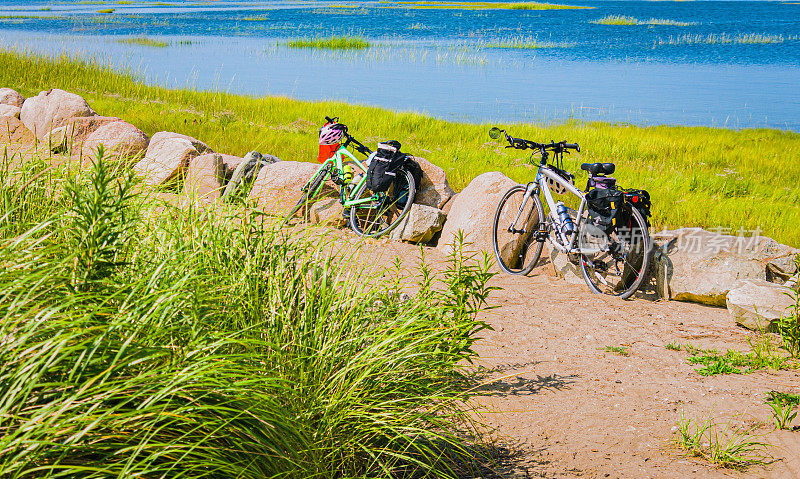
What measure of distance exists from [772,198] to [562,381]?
600 cm

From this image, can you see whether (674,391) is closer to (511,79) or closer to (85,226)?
(85,226)

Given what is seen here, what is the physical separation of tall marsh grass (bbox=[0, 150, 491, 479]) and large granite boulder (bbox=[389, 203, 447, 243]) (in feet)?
12.6

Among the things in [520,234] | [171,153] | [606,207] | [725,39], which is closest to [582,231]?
[606,207]

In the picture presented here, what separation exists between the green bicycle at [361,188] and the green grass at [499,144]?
4.51ft

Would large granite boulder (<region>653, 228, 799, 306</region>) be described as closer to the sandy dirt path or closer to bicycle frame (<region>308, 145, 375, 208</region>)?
the sandy dirt path

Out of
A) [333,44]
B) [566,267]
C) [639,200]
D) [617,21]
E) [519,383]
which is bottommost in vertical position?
[519,383]

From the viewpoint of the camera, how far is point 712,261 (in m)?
5.74

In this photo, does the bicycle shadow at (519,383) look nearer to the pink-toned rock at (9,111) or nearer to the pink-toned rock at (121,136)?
the pink-toned rock at (121,136)

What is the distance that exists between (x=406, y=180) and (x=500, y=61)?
79.0 feet

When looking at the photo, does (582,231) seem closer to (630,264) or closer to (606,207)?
(606,207)

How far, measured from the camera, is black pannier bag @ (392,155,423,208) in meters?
7.45

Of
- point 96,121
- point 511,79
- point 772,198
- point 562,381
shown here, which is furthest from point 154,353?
point 511,79

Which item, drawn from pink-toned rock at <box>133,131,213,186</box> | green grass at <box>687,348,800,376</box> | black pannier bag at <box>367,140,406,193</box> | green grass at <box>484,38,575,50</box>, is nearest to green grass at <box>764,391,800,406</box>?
green grass at <box>687,348,800,376</box>

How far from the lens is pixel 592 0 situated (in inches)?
4082
